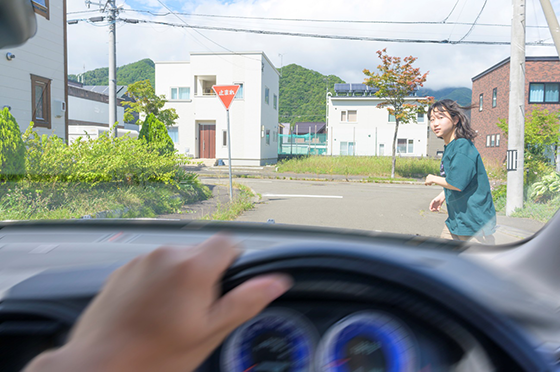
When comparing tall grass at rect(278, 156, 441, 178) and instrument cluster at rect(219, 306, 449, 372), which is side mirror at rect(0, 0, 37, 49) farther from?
tall grass at rect(278, 156, 441, 178)

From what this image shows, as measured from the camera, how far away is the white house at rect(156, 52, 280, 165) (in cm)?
2299

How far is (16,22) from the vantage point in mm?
599

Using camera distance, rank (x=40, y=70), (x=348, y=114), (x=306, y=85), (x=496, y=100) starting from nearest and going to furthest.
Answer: (x=40, y=70), (x=306, y=85), (x=496, y=100), (x=348, y=114)

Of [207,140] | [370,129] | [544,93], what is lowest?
[544,93]

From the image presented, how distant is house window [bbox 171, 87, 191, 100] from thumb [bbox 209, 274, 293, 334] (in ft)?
82.4

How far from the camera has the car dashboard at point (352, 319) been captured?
1.73 feet

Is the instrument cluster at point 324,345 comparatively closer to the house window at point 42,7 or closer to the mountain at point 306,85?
the house window at point 42,7

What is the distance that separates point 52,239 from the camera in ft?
3.37

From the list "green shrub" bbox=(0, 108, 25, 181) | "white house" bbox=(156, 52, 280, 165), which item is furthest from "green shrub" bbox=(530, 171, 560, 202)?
"white house" bbox=(156, 52, 280, 165)

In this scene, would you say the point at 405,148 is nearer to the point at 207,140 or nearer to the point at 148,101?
the point at 148,101

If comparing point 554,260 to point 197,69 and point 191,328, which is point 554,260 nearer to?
point 191,328

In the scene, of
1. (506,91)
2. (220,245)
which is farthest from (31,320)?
(506,91)

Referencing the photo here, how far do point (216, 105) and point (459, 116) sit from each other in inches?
872

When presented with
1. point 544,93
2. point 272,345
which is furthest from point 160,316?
point 544,93
